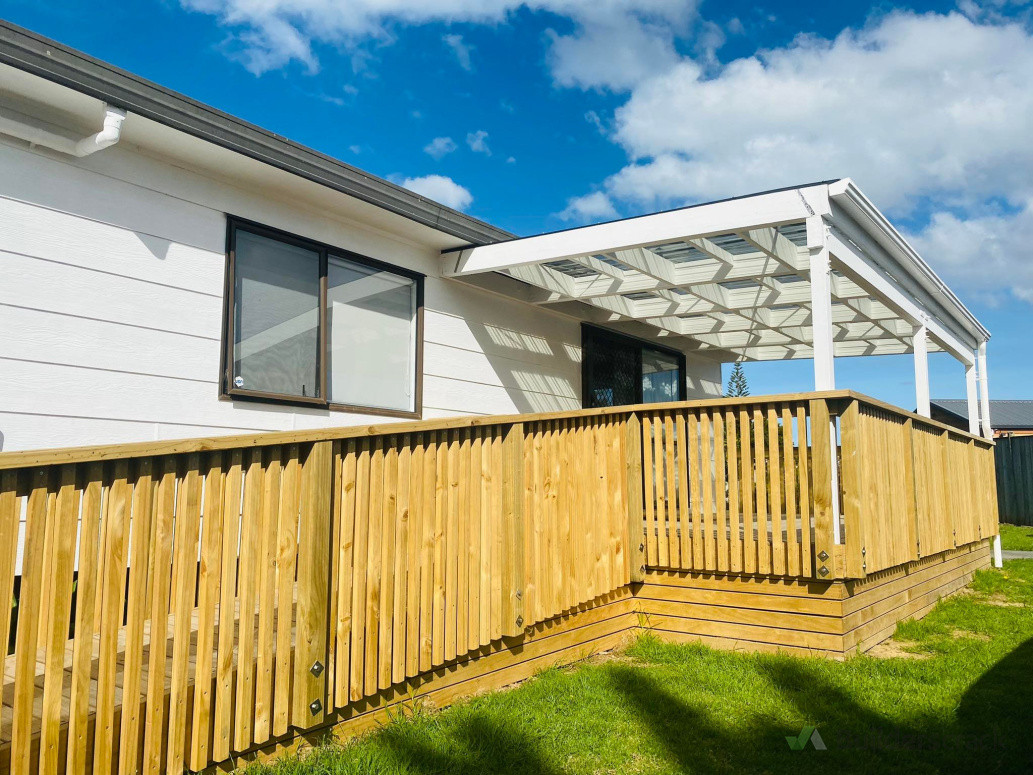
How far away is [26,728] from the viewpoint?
1.95 metres

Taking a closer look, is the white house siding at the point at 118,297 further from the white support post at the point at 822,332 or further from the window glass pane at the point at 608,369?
the window glass pane at the point at 608,369

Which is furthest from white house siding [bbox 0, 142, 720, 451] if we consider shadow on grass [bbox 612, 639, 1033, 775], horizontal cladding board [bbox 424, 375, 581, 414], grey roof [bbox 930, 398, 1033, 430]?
grey roof [bbox 930, 398, 1033, 430]

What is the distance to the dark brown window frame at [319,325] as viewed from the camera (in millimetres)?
4691

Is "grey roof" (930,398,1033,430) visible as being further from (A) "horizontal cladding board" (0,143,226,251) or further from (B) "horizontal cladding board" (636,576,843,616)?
(A) "horizontal cladding board" (0,143,226,251)

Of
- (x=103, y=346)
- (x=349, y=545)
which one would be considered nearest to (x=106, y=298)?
(x=103, y=346)

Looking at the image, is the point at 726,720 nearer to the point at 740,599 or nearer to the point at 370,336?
the point at 740,599

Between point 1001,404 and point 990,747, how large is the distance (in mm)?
38056

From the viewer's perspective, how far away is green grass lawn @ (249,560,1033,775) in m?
2.84

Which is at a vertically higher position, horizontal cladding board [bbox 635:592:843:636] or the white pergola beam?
the white pergola beam

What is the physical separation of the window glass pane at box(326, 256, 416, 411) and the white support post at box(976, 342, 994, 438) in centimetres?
834

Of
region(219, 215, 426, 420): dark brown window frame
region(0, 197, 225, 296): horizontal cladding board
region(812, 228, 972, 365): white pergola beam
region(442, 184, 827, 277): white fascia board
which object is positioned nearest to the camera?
region(0, 197, 225, 296): horizontal cladding board

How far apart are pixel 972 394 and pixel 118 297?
1052 centimetres

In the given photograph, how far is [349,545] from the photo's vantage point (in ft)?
9.73

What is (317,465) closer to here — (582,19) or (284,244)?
(284,244)
